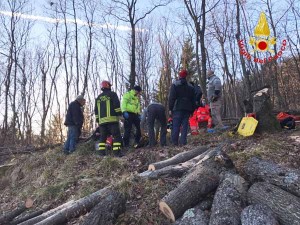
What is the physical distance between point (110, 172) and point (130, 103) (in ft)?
8.92

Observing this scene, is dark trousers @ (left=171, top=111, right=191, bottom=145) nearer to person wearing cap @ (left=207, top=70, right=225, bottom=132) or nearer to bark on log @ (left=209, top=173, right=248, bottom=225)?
person wearing cap @ (left=207, top=70, right=225, bottom=132)

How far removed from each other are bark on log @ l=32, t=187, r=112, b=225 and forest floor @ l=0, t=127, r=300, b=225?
0.47 ft

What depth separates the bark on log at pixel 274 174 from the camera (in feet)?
14.4

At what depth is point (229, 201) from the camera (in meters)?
4.30

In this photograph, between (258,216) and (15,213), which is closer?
(258,216)

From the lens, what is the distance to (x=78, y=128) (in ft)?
34.1

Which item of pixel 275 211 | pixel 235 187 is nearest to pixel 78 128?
pixel 235 187

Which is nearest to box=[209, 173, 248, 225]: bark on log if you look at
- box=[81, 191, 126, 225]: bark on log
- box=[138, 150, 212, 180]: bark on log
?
box=[138, 150, 212, 180]: bark on log

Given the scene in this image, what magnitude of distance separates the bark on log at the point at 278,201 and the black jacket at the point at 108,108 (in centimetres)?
495

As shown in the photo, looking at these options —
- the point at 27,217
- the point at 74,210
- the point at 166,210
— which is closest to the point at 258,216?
the point at 166,210

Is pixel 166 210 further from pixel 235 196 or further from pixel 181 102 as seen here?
pixel 181 102

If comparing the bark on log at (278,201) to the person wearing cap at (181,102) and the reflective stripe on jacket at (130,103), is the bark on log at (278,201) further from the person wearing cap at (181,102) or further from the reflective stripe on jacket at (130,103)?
the reflective stripe on jacket at (130,103)

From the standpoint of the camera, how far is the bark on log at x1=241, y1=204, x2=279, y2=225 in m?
3.70

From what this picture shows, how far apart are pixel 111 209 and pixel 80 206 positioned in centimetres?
86
